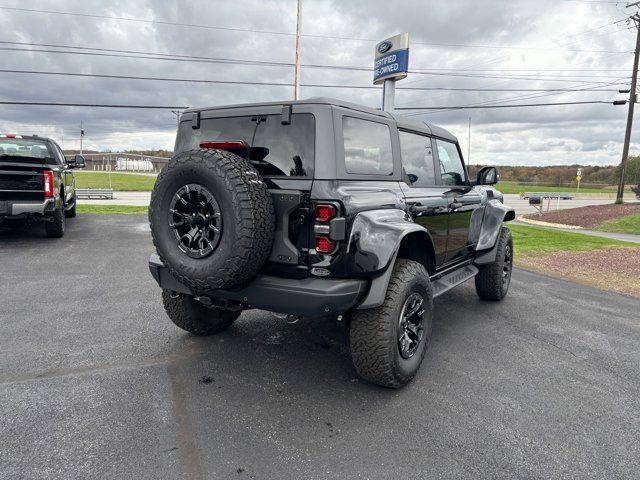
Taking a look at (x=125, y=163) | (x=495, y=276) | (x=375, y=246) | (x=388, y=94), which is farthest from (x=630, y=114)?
(x=125, y=163)

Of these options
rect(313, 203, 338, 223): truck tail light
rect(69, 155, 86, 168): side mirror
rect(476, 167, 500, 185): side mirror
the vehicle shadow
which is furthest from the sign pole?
rect(313, 203, 338, 223): truck tail light

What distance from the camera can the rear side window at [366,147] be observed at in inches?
121

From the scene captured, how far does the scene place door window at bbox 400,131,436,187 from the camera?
3.71 m

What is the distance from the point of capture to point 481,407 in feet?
9.71

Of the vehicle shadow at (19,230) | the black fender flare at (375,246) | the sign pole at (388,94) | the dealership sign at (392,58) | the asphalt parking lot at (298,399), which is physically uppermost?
the dealership sign at (392,58)

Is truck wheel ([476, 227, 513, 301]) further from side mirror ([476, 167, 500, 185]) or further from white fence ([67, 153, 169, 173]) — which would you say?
white fence ([67, 153, 169, 173])

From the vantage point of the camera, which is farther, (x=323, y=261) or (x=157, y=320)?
(x=157, y=320)

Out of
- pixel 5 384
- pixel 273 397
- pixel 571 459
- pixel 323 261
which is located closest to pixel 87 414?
pixel 5 384

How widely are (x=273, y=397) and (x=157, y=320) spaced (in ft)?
6.56

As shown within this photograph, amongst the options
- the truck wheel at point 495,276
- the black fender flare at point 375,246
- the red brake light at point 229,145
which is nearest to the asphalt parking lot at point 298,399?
the truck wheel at point 495,276

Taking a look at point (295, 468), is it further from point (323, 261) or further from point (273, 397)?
point (323, 261)

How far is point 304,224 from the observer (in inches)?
111

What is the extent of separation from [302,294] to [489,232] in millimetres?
3072

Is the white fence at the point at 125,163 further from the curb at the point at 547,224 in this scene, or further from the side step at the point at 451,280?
the side step at the point at 451,280
